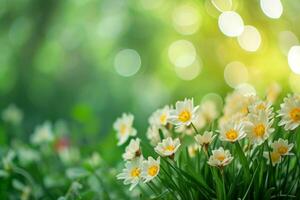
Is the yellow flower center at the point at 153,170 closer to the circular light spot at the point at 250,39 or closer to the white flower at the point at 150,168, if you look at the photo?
the white flower at the point at 150,168

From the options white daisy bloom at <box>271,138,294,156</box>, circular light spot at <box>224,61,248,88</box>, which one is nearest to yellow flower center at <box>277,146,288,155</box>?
white daisy bloom at <box>271,138,294,156</box>

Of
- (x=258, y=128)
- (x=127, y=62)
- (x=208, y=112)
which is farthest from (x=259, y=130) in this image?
(x=127, y=62)

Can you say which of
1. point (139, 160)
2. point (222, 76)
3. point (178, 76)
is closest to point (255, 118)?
point (139, 160)

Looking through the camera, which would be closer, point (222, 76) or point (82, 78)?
point (222, 76)

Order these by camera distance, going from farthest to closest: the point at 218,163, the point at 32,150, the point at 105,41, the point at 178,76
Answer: the point at 105,41 → the point at 178,76 → the point at 32,150 → the point at 218,163

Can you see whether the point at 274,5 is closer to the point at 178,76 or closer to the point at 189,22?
the point at 189,22

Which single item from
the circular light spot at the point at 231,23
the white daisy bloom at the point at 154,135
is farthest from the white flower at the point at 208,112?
the circular light spot at the point at 231,23

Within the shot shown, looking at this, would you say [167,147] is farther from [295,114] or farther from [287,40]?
[287,40]
